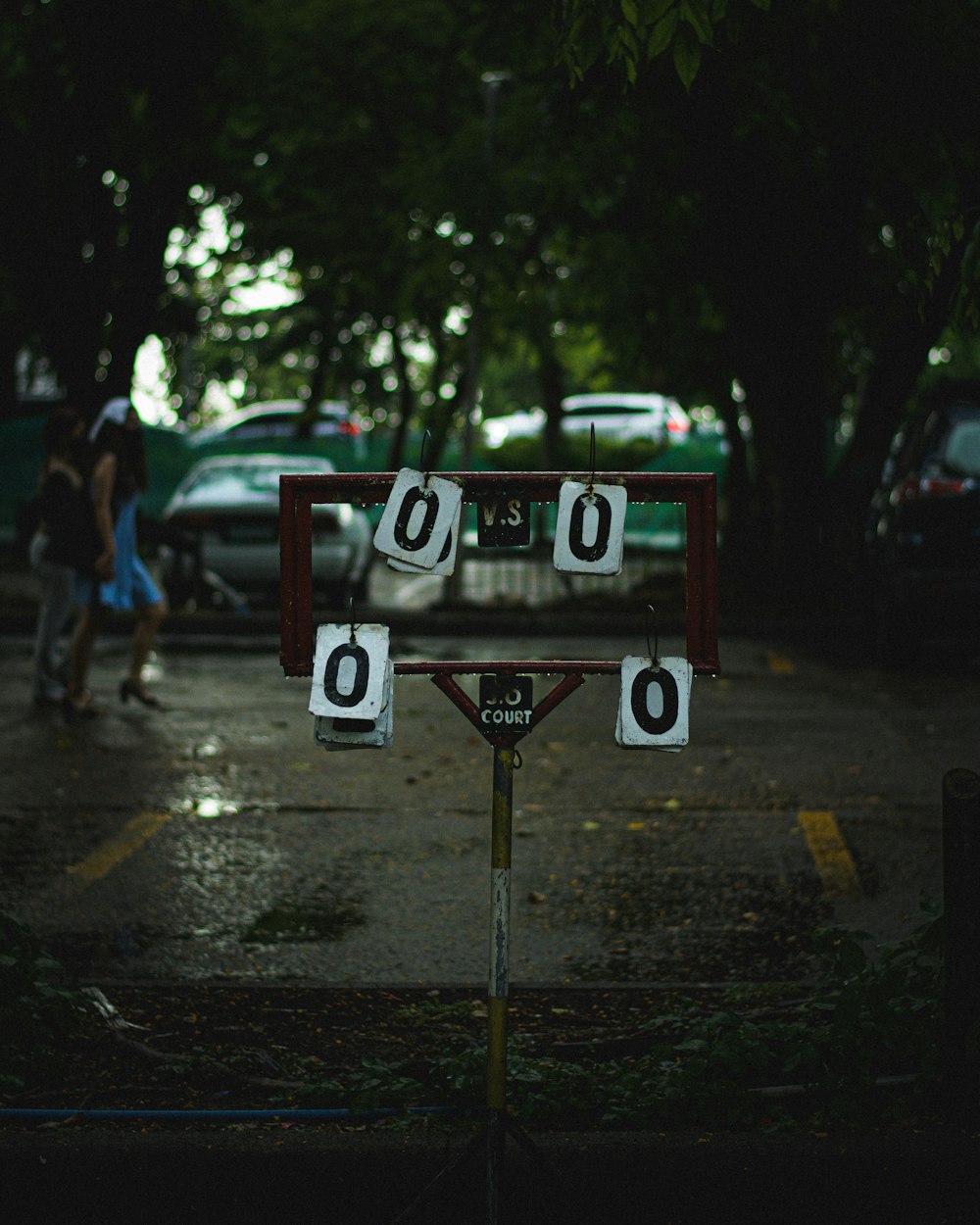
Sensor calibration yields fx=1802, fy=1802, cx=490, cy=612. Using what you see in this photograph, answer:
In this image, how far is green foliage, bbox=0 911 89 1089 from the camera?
13.8 feet

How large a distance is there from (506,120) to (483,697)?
567 inches

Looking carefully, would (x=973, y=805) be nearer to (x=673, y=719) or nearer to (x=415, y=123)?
(x=673, y=719)

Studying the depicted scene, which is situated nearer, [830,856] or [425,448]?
[425,448]

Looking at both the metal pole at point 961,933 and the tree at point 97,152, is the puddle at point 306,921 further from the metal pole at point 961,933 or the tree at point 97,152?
the tree at point 97,152

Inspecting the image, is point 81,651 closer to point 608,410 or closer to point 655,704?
point 655,704

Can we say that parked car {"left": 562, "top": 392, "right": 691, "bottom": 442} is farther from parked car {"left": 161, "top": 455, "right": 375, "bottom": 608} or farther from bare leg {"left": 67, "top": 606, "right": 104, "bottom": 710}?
bare leg {"left": 67, "top": 606, "right": 104, "bottom": 710}

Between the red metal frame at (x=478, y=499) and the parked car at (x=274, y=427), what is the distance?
25.3 m

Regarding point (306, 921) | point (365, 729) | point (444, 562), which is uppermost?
point (444, 562)

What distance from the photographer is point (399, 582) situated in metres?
22.7

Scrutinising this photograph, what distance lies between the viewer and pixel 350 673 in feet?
11.4

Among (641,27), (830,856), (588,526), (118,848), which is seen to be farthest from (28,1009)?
(830,856)

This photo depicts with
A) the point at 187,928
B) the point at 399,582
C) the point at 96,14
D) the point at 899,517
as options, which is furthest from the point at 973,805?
the point at 399,582

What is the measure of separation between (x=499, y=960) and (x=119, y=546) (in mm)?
7579

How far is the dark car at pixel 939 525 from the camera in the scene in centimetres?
1186
